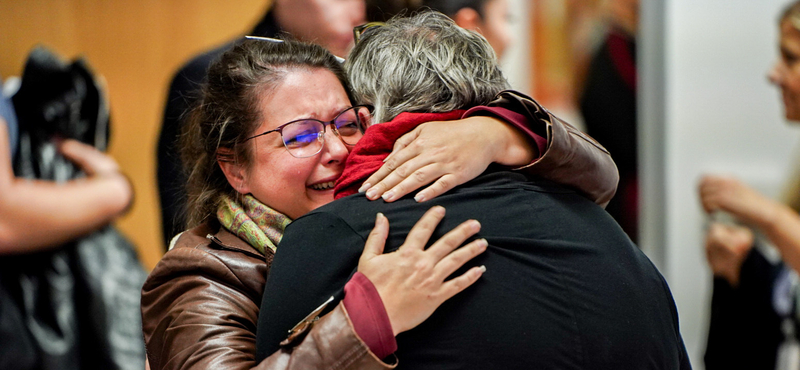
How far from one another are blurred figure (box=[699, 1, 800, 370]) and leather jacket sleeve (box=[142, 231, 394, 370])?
300 centimetres

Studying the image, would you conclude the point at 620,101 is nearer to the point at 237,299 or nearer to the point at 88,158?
the point at 88,158

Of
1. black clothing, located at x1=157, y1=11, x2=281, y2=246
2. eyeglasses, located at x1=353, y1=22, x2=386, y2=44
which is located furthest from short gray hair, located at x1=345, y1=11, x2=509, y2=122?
black clothing, located at x1=157, y1=11, x2=281, y2=246

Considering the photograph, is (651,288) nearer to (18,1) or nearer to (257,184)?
(257,184)

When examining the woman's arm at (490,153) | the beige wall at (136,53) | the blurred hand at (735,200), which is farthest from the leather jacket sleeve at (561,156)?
the beige wall at (136,53)

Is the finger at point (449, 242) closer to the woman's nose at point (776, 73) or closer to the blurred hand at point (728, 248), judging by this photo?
the blurred hand at point (728, 248)

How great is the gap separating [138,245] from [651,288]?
10.5 feet

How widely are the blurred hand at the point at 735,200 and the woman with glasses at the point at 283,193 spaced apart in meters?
2.64

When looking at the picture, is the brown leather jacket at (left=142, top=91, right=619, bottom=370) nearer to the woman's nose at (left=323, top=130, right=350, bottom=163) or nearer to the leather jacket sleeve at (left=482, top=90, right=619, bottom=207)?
the leather jacket sleeve at (left=482, top=90, right=619, bottom=207)

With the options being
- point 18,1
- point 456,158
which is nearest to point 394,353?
point 456,158

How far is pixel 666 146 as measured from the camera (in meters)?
4.22

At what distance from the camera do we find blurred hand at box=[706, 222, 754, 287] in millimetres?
3912

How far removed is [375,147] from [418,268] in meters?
0.25

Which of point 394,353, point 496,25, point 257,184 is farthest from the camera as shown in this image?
point 496,25

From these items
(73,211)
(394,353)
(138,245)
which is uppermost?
(394,353)
